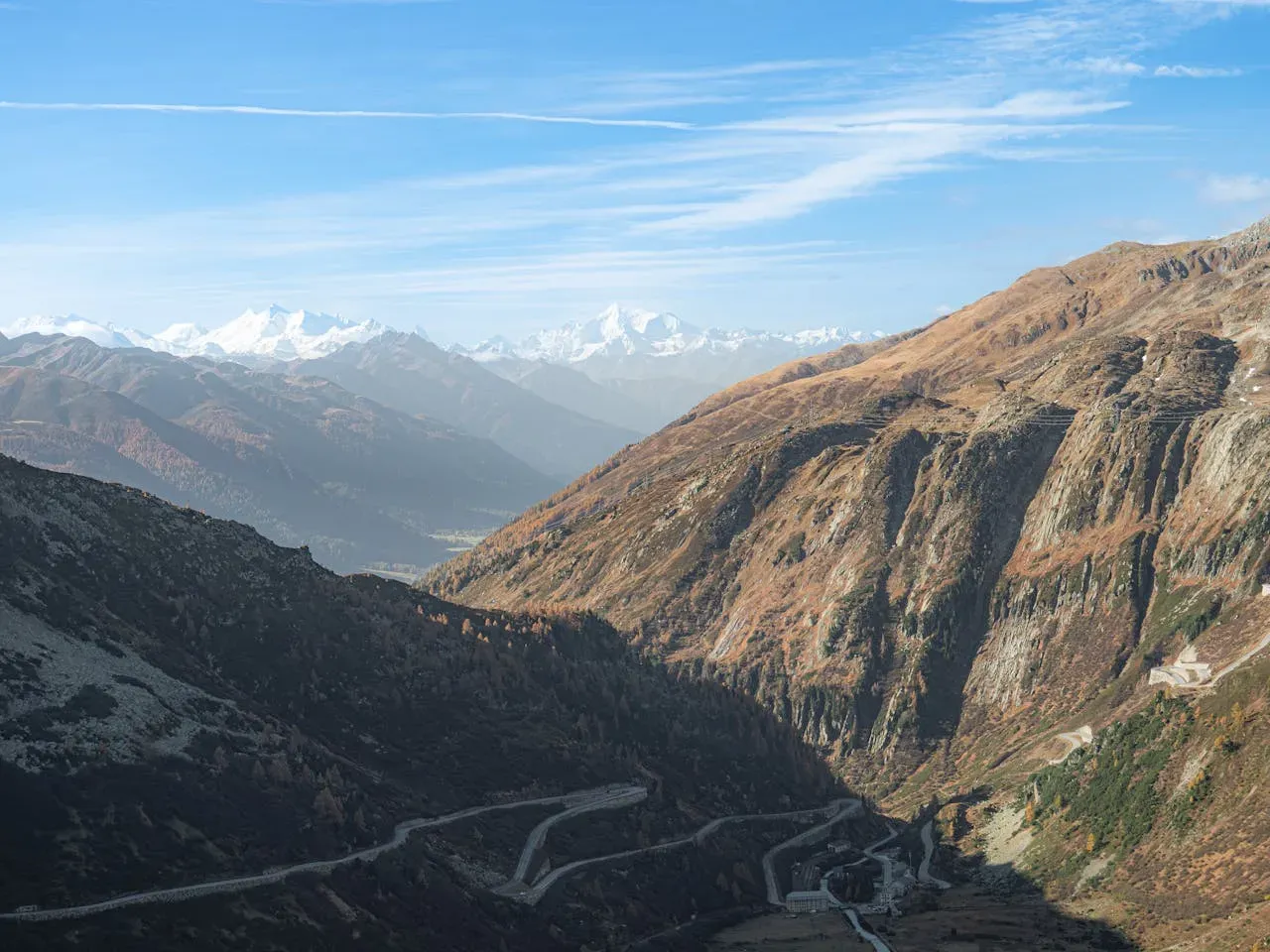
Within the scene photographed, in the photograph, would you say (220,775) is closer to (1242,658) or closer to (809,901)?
(809,901)

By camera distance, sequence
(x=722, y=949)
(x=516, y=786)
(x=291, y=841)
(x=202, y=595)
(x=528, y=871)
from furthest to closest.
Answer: (x=202, y=595) → (x=516, y=786) → (x=528, y=871) → (x=722, y=949) → (x=291, y=841)

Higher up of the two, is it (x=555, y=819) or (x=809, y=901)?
(x=555, y=819)

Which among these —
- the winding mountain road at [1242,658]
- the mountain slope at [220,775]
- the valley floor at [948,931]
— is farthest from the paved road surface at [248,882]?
the winding mountain road at [1242,658]

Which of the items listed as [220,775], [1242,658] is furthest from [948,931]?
[220,775]

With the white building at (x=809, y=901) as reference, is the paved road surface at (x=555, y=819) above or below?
above

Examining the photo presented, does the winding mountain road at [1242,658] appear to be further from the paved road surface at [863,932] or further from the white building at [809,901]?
the paved road surface at [863,932]

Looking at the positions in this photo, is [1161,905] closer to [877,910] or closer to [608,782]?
[877,910]

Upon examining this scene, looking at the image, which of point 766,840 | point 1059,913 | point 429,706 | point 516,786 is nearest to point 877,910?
point 1059,913

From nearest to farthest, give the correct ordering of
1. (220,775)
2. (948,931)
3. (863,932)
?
(220,775)
(948,931)
(863,932)

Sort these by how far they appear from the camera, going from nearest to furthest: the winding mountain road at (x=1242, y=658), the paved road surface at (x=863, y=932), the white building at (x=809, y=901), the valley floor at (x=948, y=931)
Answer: the valley floor at (x=948, y=931), the paved road surface at (x=863, y=932), the white building at (x=809, y=901), the winding mountain road at (x=1242, y=658)
